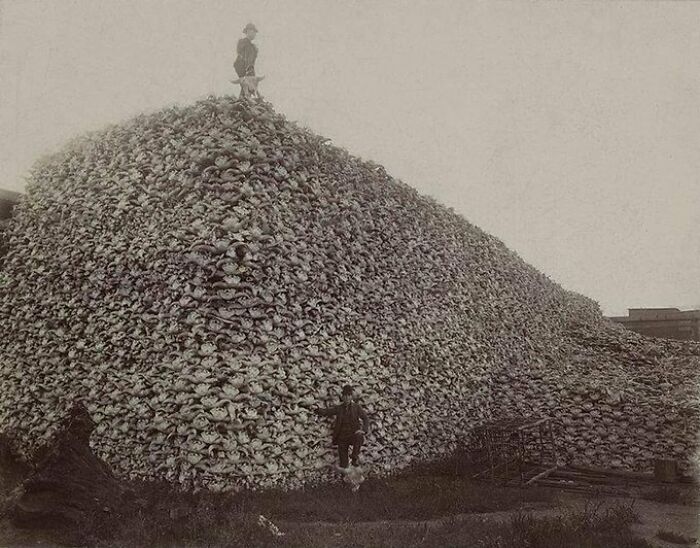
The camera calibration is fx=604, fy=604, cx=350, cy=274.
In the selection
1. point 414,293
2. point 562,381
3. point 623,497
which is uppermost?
point 414,293

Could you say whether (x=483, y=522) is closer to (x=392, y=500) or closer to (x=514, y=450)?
(x=392, y=500)

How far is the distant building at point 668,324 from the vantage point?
2617 centimetres

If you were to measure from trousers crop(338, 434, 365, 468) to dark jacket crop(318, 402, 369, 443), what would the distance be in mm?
69

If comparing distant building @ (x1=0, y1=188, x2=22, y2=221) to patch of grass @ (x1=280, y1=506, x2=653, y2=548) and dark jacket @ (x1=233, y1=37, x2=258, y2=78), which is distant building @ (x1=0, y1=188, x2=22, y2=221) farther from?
patch of grass @ (x1=280, y1=506, x2=653, y2=548)

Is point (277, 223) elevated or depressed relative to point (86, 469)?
elevated

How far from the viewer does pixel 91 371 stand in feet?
36.4

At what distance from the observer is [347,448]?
34.9 ft

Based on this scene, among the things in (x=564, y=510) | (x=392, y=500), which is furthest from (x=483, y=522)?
(x=564, y=510)

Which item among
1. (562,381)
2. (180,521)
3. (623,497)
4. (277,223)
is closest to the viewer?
(180,521)

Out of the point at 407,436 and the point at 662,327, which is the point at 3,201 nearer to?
the point at 407,436

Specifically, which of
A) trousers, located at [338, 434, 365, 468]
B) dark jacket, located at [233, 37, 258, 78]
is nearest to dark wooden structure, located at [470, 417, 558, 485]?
trousers, located at [338, 434, 365, 468]

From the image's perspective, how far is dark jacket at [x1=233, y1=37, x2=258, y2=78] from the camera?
46.0 feet

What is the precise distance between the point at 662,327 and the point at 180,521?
25.0 metres

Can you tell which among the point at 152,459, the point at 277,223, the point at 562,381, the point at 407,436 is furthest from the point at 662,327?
the point at 152,459
